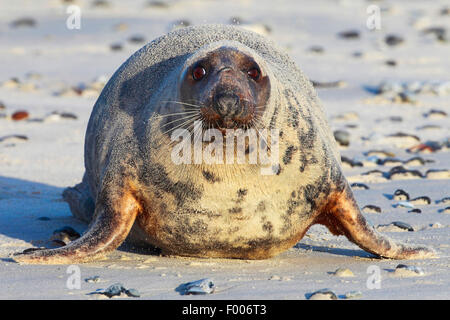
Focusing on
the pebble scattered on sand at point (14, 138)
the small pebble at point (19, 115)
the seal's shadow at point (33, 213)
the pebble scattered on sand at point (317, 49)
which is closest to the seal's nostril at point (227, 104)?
the seal's shadow at point (33, 213)

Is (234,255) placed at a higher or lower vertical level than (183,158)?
lower

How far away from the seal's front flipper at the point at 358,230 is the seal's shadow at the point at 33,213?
44.5 inches

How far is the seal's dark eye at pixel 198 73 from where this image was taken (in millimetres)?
4992

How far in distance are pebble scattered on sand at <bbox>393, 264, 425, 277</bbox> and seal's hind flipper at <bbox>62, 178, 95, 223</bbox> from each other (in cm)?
253

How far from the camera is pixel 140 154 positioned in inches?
213

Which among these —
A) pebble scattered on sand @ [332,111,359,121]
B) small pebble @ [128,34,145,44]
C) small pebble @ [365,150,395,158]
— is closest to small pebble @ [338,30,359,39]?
small pebble @ [128,34,145,44]

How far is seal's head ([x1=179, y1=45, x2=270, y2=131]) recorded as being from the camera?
468 centimetres

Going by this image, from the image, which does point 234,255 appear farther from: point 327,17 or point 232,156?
point 327,17

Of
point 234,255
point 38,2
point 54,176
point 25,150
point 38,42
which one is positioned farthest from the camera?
point 38,2

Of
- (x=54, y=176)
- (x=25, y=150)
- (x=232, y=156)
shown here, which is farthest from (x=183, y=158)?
(x=25, y=150)

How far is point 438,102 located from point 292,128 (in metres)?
7.66

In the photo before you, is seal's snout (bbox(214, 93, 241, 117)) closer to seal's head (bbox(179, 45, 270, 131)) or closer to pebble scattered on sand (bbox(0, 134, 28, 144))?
seal's head (bbox(179, 45, 270, 131))

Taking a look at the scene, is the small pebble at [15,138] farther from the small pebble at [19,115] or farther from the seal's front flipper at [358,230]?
the seal's front flipper at [358,230]

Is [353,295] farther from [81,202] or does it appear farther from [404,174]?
[404,174]
